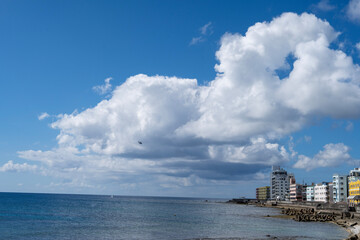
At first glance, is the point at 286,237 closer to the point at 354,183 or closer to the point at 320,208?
the point at 320,208

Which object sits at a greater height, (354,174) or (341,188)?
(354,174)

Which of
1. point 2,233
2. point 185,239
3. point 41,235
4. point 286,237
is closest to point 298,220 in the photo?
point 286,237

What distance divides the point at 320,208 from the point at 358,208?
86.9 feet

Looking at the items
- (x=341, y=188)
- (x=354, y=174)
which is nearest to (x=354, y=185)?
(x=354, y=174)

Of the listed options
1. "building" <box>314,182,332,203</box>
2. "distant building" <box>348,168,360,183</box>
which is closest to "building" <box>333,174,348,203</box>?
"distant building" <box>348,168,360,183</box>

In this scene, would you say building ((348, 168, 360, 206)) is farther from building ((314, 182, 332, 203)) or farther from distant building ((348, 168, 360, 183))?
building ((314, 182, 332, 203))

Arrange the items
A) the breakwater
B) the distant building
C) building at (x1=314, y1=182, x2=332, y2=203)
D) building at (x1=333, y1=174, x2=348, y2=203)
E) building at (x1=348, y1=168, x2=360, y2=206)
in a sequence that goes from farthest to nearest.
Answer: building at (x1=314, y1=182, x2=332, y2=203)
building at (x1=333, y1=174, x2=348, y2=203)
the distant building
building at (x1=348, y1=168, x2=360, y2=206)
the breakwater

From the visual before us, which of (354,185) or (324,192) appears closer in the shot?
(354,185)

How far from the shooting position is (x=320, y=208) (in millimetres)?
129375

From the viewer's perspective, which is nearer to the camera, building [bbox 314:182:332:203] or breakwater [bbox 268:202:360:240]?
breakwater [bbox 268:202:360:240]

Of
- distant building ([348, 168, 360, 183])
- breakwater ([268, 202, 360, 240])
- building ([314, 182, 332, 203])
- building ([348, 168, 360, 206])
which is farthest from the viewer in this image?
building ([314, 182, 332, 203])

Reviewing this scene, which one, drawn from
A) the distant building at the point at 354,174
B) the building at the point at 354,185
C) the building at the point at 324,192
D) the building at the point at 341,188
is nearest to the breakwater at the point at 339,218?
the building at the point at 354,185

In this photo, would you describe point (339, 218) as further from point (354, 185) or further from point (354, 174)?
point (354, 174)

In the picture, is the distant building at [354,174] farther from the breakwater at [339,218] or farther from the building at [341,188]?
the breakwater at [339,218]
